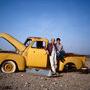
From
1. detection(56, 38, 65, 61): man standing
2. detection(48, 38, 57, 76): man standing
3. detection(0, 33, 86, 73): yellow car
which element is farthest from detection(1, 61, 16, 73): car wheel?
detection(56, 38, 65, 61): man standing

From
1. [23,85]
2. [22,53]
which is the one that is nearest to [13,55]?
[22,53]

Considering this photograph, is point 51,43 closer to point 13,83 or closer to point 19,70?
point 19,70

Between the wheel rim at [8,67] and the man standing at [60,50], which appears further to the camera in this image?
the man standing at [60,50]

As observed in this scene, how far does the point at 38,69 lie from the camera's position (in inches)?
492

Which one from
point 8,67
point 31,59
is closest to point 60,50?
point 31,59

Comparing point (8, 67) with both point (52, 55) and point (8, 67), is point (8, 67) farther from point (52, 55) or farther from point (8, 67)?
point (52, 55)

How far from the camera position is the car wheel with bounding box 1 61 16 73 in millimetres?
12492

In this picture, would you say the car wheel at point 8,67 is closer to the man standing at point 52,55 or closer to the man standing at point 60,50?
the man standing at point 52,55

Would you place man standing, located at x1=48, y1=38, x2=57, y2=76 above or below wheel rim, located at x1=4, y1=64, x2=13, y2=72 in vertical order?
above

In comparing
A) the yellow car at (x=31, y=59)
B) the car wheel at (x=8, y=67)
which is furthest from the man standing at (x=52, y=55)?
the car wheel at (x=8, y=67)

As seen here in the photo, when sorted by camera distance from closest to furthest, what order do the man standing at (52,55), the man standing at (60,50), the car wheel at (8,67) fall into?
1. the man standing at (52,55)
2. the car wheel at (8,67)
3. the man standing at (60,50)

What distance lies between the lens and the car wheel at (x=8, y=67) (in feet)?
41.0

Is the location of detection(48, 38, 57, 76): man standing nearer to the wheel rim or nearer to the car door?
the car door

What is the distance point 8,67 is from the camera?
495 inches
